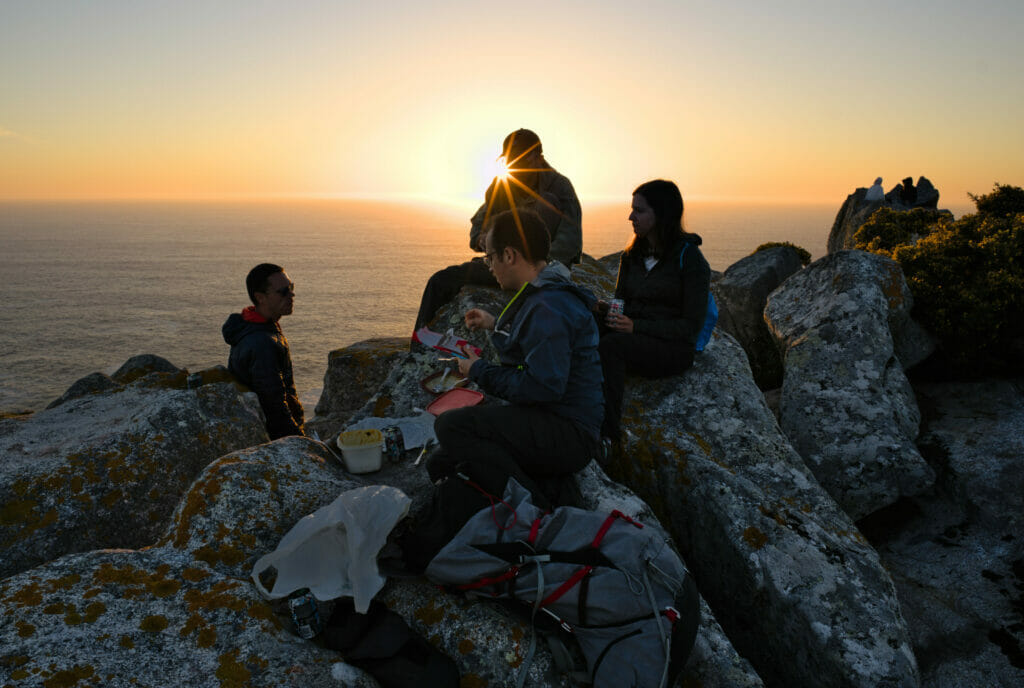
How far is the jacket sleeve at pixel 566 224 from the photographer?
350 inches

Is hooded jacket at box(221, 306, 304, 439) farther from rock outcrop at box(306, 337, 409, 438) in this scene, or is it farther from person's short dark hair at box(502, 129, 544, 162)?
person's short dark hair at box(502, 129, 544, 162)

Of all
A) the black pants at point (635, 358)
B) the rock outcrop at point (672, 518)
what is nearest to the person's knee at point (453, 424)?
the rock outcrop at point (672, 518)

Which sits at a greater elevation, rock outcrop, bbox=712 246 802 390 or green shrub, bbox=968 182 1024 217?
green shrub, bbox=968 182 1024 217

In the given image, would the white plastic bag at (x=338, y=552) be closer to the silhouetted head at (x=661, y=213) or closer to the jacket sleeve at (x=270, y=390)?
the jacket sleeve at (x=270, y=390)

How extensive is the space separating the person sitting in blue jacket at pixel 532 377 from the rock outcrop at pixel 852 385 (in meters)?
5.03

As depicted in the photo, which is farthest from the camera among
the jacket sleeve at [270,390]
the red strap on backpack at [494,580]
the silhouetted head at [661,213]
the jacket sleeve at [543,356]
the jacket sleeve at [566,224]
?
the jacket sleeve at [566,224]

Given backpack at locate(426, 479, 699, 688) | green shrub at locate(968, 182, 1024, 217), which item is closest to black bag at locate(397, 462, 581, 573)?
backpack at locate(426, 479, 699, 688)

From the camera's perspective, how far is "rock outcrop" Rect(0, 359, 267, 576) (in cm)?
502

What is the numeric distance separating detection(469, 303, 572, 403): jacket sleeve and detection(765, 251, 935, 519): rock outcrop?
550 cm

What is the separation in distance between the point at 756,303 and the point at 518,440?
565 inches

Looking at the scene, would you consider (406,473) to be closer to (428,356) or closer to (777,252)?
Answer: (428,356)

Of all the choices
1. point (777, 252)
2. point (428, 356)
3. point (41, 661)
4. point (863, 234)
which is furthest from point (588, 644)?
point (863, 234)

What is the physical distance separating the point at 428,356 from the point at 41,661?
536cm

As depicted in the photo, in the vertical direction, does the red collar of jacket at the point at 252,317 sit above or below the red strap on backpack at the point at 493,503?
above
